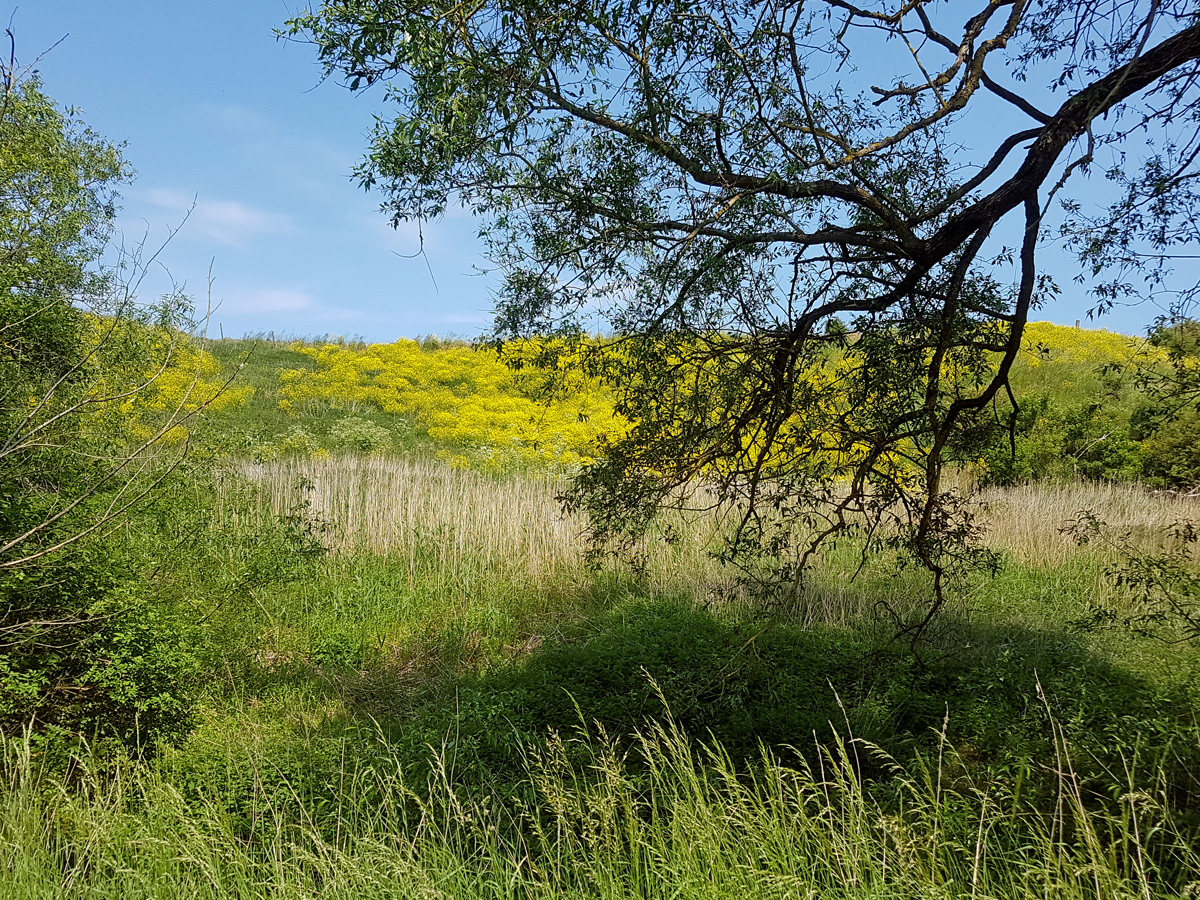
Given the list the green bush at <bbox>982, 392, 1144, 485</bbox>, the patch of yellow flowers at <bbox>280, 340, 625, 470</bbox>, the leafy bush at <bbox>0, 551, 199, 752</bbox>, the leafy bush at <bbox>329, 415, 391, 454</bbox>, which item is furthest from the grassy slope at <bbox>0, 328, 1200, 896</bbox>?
the leafy bush at <bbox>329, 415, 391, 454</bbox>

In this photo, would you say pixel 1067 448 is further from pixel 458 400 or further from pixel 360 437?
pixel 360 437

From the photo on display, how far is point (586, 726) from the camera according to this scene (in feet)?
15.7

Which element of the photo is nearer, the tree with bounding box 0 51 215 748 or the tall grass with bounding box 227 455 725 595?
the tree with bounding box 0 51 215 748

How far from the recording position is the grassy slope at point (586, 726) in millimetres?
2674

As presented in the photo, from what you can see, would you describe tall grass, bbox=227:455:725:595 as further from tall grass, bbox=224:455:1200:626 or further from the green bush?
the green bush

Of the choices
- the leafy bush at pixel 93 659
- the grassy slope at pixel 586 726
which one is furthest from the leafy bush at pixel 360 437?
the leafy bush at pixel 93 659

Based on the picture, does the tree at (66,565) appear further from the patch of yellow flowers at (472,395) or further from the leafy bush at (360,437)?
the leafy bush at (360,437)

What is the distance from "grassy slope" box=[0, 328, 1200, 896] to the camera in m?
2.67

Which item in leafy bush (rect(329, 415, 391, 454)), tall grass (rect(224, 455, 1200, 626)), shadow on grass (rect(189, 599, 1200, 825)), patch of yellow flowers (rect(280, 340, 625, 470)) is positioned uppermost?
patch of yellow flowers (rect(280, 340, 625, 470))

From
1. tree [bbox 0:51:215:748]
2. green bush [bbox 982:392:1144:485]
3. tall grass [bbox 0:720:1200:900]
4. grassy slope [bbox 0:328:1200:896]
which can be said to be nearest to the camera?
tall grass [bbox 0:720:1200:900]

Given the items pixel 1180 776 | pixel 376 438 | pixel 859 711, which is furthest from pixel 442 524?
pixel 376 438

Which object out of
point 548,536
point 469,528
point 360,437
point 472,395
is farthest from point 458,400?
point 548,536

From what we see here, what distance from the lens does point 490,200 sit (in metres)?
3.59

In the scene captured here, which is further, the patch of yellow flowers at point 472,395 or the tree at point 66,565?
the patch of yellow flowers at point 472,395
